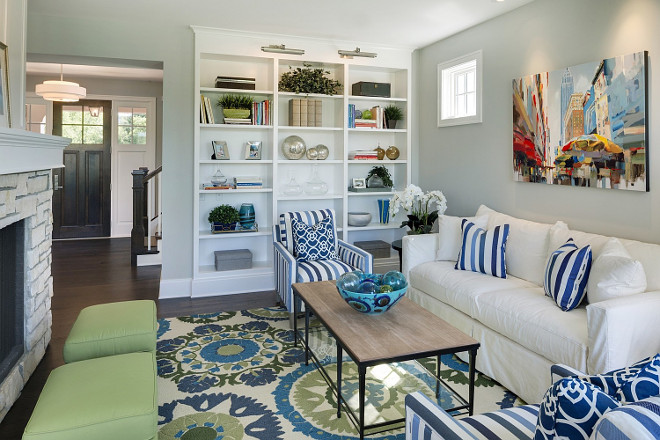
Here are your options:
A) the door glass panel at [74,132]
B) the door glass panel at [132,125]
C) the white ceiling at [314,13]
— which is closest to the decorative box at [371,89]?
the white ceiling at [314,13]

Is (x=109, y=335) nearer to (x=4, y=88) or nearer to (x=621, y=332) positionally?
(x=4, y=88)

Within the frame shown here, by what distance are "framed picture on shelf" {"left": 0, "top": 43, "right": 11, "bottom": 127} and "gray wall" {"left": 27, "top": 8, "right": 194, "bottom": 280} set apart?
1785 millimetres

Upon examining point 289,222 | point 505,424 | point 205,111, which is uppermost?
point 205,111

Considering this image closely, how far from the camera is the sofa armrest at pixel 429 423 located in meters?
1.35

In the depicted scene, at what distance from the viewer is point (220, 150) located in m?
4.91

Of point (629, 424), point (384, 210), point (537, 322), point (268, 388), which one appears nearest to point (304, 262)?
point (268, 388)

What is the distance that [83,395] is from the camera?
1842 millimetres

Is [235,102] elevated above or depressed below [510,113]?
above

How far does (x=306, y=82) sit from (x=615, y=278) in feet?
11.6

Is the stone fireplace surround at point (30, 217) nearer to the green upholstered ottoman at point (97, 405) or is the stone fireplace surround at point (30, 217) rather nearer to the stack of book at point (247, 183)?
the green upholstered ottoman at point (97, 405)

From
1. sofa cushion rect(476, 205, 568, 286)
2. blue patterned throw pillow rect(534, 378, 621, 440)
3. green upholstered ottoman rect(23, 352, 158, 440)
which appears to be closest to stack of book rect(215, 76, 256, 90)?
sofa cushion rect(476, 205, 568, 286)

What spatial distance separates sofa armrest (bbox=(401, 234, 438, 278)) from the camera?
400 centimetres

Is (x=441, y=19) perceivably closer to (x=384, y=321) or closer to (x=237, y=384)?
(x=384, y=321)

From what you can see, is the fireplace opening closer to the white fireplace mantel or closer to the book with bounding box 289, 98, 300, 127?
the white fireplace mantel
